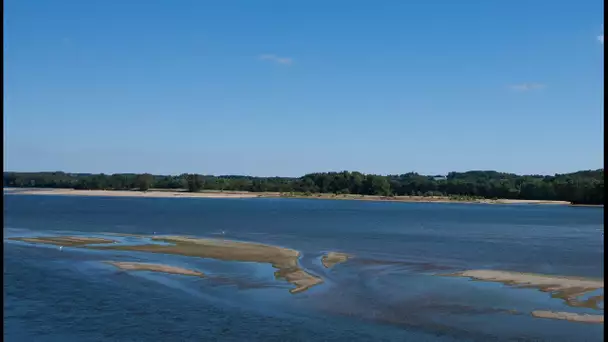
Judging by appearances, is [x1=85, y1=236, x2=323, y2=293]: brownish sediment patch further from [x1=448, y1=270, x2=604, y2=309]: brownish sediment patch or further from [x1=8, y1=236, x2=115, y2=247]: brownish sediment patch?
[x1=448, y1=270, x2=604, y2=309]: brownish sediment patch

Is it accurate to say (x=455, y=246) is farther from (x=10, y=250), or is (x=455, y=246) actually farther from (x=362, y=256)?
(x=10, y=250)

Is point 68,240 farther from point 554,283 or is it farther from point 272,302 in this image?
point 554,283

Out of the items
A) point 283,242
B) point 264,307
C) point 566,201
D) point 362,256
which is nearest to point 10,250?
point 283,242

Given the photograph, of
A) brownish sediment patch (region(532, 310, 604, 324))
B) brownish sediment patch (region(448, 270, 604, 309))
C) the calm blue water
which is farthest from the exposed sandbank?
brownish sediment patch (region(532, 310, 604, 324))

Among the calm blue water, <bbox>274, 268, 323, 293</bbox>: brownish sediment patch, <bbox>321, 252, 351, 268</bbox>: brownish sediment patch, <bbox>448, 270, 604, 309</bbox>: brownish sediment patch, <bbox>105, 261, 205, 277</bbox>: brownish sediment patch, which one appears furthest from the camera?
<bbox>321, 252, 351, 268</bbox>: brownish sediment patch

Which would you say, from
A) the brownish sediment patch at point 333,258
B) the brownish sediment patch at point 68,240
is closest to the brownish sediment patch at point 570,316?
the brownish sediment patch at point 333,258

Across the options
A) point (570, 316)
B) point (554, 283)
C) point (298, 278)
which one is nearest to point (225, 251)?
point (298, 278)

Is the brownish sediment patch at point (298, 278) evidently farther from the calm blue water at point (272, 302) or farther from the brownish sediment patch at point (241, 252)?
the calm blue water at point (272, 302)
